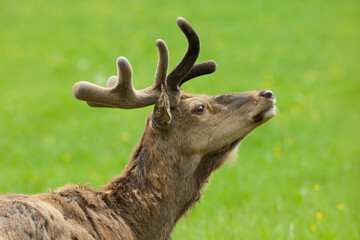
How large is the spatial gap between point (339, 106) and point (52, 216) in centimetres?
1154

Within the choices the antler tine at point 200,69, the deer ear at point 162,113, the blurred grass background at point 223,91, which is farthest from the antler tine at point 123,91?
the blurred grass background at point 223,91

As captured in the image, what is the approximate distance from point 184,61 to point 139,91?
0.49m

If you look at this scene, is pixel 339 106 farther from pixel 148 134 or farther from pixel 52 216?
pixel 52 216

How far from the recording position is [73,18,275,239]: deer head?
5539 mm

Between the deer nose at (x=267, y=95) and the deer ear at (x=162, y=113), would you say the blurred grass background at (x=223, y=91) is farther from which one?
the deer nose at (x=267, y=95)

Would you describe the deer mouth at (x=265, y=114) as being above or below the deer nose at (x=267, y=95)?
below

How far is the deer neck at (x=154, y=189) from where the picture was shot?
18.0ft

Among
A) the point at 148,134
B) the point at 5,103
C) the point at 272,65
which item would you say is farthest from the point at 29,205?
the point at 272,65

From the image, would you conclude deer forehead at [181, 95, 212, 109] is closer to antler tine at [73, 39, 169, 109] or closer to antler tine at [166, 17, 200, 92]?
antler tine at [166, 17, 200, 92]

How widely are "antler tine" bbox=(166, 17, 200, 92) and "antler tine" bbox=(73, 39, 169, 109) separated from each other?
0.09 meters

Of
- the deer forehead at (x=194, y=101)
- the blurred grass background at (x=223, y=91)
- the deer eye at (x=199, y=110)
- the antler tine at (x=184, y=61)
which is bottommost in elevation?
the blurred grass background at (x=223, y=91)

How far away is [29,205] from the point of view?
4766mm

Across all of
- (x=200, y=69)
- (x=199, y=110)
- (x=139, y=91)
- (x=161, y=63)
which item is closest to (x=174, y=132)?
→ (x=199, y=110)

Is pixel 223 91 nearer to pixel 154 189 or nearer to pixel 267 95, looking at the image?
pixel 267 95
